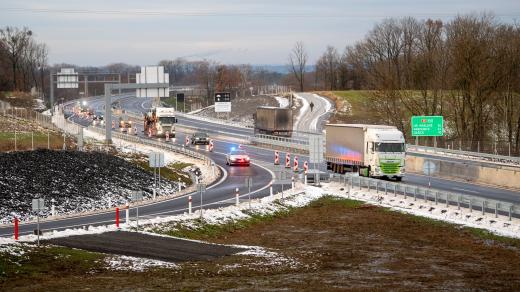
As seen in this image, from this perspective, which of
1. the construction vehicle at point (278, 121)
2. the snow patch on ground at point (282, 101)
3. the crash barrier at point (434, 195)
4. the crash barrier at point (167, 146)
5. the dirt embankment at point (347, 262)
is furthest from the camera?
the snow patch on ground at point (282, 101)

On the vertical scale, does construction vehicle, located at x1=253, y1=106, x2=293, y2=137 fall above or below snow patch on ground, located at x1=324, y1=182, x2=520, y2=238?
above

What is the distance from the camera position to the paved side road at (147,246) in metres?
30.9

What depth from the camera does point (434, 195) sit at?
1795 inches

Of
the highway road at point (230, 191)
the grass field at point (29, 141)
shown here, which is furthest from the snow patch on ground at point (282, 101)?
the grass field at point (29, 141)

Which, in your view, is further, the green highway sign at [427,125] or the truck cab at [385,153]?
the green highway sign at [427,125]

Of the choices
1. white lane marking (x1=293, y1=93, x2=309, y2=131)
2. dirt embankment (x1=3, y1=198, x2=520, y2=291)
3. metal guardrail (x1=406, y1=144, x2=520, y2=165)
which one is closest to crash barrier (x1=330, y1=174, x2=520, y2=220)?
dirt embankment (x1=3, y1=198, x2=520, y2=291)

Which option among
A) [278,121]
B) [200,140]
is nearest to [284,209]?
[200,140]

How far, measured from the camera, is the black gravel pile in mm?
44906

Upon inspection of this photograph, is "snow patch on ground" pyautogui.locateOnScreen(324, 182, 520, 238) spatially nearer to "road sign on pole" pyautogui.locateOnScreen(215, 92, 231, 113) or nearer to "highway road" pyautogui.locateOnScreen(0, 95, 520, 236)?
"highway road" pyautogui.locateOnScreen(0, 95, 520, 236)

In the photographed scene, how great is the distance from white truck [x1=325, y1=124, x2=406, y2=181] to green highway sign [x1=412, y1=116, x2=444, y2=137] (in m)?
22.6

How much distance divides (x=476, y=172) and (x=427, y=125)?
22.7 metres

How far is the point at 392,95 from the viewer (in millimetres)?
→ 104000

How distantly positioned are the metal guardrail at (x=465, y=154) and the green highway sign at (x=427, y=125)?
8.57 ft

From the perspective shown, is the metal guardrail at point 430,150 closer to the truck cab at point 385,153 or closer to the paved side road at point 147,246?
the truck cab at point 385,153
